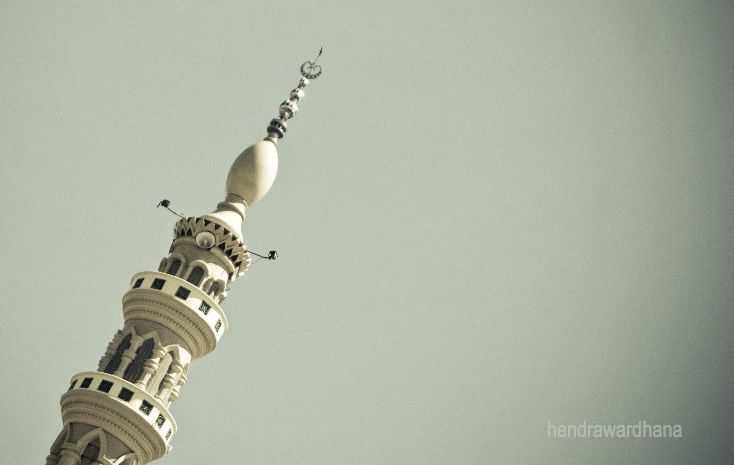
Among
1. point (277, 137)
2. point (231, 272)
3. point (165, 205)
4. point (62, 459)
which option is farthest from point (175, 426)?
point (277, 137)

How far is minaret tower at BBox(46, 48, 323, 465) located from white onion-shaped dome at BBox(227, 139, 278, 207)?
48mm

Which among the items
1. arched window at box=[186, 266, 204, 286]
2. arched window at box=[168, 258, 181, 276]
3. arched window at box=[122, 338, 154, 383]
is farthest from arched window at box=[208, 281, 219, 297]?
arched window at box=[122, 338, 154, 383]

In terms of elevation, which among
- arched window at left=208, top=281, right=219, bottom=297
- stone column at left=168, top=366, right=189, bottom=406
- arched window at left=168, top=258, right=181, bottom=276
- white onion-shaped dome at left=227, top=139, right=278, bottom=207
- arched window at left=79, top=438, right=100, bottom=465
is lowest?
arched window at left=79, top=438, right=100, bottom=465

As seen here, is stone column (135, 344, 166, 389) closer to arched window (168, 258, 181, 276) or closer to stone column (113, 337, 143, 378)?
stone column (113, 337, 143, 378)

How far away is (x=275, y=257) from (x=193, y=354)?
6145 mm

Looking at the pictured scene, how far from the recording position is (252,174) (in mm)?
41125

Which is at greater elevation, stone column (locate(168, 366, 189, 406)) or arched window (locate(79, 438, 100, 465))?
stone column (locate(168, 366, 189, 406))

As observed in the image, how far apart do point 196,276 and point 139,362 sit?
487 cm

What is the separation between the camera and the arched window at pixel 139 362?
112 ft

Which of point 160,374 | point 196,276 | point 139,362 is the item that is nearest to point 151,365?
point 160,374

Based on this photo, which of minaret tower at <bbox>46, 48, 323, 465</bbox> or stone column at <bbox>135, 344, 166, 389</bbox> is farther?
stone column at <bbox>135, 344, 166, 389</bbox>

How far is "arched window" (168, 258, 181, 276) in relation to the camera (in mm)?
37812

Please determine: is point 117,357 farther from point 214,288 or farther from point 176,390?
point 214,288

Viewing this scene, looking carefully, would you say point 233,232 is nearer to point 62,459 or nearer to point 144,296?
point 144,296
